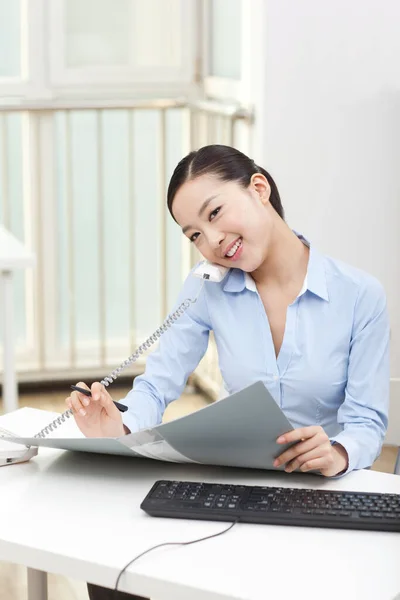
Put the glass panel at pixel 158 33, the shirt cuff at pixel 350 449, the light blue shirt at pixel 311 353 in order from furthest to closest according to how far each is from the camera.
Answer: the glass panel at pixel 158 33
the light blue shirt at pixel 311 353
the shirt cuff at pixel 350 449

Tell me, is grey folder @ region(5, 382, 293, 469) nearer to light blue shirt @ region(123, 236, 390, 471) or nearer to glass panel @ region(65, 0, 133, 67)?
light blue shirt @ region(123, 236, 390, 471)

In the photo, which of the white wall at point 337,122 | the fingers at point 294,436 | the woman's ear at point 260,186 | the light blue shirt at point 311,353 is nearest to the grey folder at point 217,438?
the fingers at point 294,436

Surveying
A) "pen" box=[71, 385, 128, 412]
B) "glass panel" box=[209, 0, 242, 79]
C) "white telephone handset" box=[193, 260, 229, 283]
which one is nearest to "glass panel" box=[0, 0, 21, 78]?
"glass panel" box=[209, 0, 242, 79]

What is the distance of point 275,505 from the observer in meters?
1.27

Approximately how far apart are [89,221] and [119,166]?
248mm

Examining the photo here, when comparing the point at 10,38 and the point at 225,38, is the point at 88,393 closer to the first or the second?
the point at 225,38

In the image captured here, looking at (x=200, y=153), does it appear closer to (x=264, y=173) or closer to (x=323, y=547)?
(x=264, y=173)

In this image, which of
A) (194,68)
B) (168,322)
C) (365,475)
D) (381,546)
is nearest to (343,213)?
(194,68)

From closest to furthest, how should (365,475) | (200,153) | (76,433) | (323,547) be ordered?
(323,547) < (365,475) < (76,433) < (200,153)

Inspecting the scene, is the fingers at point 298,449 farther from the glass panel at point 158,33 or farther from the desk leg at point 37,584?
the glass panel at point 158,33

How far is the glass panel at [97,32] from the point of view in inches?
152

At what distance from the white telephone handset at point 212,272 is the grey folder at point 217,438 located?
0.38m

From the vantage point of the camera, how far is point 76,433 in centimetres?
161

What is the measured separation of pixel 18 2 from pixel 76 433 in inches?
103
